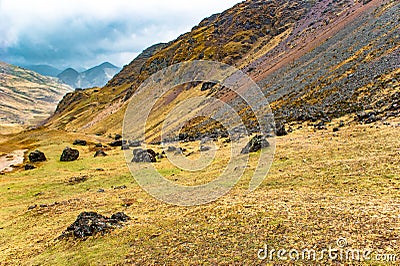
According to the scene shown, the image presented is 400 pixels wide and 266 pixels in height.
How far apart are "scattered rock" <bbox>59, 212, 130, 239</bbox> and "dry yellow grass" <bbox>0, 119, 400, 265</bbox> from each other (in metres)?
0.66

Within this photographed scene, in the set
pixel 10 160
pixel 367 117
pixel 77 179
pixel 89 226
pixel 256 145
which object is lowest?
pixel 89 226

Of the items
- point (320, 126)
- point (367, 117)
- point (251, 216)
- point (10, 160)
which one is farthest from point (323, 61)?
point (10, 160)

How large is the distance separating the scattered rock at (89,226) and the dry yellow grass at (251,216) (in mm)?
660

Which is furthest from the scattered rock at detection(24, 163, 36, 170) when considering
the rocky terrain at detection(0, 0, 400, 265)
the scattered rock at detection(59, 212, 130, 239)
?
the scattered rock at detection(59, 212, 130, 239)

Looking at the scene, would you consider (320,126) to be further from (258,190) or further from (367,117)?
(258,190)

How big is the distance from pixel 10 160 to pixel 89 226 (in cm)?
6063

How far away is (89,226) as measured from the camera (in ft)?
69.9

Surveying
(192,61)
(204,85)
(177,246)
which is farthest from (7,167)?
(192,61)

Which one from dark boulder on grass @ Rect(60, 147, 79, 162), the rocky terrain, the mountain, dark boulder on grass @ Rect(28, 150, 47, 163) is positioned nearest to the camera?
the rocky terrain

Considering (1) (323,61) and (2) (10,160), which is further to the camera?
(1) (323,61)

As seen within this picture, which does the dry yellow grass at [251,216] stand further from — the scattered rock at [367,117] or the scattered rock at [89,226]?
the scattered rock at [367,117]

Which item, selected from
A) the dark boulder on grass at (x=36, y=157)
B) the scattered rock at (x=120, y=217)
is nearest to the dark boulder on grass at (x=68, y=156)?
the dark boulder on grass at (x=36, y=157)

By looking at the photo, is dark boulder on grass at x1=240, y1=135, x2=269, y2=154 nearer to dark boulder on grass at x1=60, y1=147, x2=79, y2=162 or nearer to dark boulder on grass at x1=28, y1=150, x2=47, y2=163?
dark boulder on grass at x1=60, y1=147, x2=79, y2=162

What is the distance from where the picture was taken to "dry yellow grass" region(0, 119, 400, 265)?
51.9ft
